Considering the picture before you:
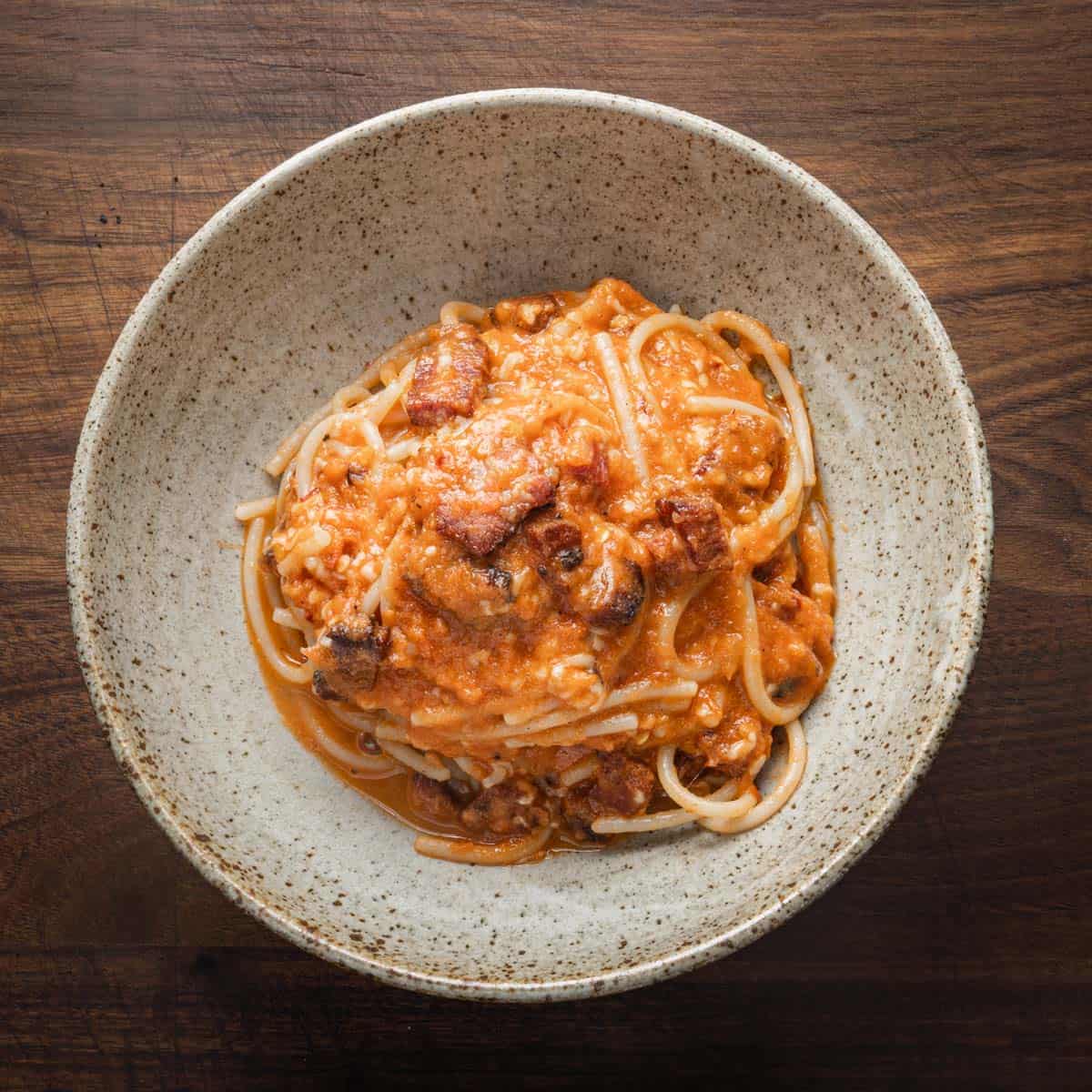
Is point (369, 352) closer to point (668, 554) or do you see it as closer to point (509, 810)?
point (668, 554)

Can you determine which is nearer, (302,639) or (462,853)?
(462,853)

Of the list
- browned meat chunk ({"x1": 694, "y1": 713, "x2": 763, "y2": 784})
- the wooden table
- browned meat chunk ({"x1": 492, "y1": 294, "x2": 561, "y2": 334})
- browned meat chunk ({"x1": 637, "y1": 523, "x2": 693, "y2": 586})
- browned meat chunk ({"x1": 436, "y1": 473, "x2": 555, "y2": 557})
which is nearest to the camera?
browned meat chunk ({"x1": 436, "y1": 473, "x2": 555, "y2": 557})

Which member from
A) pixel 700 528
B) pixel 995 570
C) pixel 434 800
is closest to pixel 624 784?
pixel 434 800

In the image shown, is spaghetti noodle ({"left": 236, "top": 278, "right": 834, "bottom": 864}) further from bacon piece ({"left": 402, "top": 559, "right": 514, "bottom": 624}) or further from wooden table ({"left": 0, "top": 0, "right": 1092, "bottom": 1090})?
wooden table ({"left": 0, "top": 0, "right": 1092, "bottom": 1090})

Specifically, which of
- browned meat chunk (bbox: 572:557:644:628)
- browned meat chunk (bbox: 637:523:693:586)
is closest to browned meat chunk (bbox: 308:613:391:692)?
browned meat chunk (bbox: 572:557:644:628)

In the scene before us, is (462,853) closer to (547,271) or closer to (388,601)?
(388,601)

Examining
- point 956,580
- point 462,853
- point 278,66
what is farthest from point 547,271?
point 462,853

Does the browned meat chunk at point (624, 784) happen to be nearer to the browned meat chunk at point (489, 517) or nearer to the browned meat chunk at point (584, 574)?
the browned meat chunk at point (584, 574)

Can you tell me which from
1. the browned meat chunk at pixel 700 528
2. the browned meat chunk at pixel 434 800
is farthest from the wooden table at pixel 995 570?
the browned meat chunk at pixel 700 528
